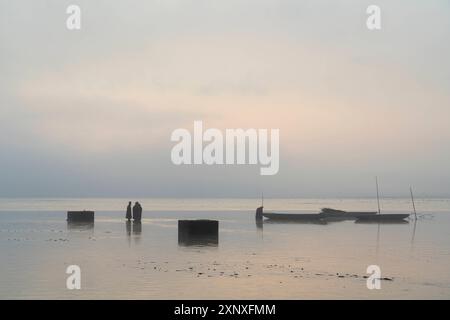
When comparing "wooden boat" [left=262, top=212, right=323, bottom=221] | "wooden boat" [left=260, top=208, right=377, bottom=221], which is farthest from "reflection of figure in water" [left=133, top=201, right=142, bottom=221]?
"wooden boat" [left=262, top=212, right=323, bottom=221]

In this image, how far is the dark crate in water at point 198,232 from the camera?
36.6 metres

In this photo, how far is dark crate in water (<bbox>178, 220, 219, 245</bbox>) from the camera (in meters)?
36.6

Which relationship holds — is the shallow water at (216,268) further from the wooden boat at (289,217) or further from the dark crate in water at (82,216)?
the wooden boat at (289,217)

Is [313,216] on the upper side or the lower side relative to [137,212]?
lower

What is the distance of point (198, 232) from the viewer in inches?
1469

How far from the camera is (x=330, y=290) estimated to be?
68.7ft

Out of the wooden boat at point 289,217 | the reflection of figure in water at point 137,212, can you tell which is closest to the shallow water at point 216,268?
the reflection of figure in water at point 137,212

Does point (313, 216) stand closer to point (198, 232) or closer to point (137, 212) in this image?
point (137, 212)

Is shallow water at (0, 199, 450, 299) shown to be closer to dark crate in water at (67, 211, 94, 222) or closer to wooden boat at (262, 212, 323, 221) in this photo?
dark crate in water at (67, 211, 94, 222)

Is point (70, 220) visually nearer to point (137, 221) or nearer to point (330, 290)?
point (137, 221)

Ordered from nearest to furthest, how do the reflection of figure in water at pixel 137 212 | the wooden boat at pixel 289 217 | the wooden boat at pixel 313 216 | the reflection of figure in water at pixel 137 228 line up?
the reflection of figure in water at pixel 137 228 → the reflection of figure in water at pixel 137 212 → the wooden boat at pixel 289 217 → the wooden boat at pixel 313 216

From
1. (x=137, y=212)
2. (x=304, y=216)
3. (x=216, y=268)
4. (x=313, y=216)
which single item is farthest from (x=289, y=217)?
(x=216, y=268)
